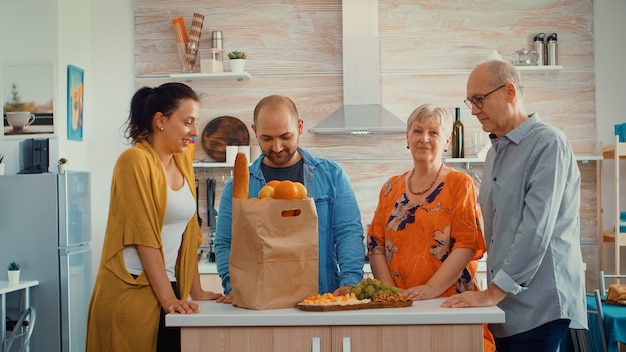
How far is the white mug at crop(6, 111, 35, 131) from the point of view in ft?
17.0

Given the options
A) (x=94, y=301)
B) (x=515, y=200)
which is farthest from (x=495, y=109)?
(x=94, y=301)

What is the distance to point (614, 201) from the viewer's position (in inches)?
211

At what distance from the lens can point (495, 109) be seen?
8.09ft

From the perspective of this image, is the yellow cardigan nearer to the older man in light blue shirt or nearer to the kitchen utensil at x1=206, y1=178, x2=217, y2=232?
the older man in light blue shirt

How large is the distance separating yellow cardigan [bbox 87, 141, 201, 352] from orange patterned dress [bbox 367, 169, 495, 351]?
781 millimetres

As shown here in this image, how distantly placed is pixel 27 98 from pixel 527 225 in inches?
152

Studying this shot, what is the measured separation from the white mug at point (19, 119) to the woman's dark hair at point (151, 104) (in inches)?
115

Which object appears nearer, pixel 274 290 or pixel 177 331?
pixel 274 290

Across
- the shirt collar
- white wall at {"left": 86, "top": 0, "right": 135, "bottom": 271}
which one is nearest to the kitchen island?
the shirt collar

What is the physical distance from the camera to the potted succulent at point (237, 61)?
17.8 ft

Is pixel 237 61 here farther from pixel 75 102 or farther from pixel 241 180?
pixel 241 180

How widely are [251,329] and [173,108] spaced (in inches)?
29.4

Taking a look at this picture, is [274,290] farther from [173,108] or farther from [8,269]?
[8,269]

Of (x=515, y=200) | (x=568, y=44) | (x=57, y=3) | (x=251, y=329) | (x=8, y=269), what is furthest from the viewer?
(x=568, y=44)
